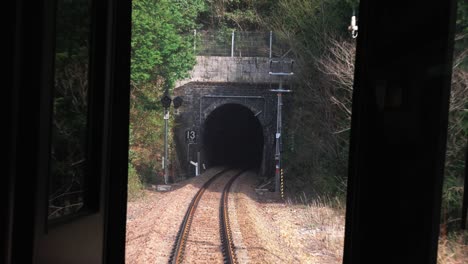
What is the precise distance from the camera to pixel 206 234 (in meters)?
7.82

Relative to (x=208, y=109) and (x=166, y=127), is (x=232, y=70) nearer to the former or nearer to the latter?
(x=208, y=109)

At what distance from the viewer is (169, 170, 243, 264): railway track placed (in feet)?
21.6

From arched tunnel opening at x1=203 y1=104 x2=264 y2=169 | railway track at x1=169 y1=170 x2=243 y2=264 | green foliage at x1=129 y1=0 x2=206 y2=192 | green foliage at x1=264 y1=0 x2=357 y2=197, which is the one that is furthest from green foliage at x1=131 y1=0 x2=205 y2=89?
arched tunnel opening at x1=203 y1=104 x2=264 y2=169

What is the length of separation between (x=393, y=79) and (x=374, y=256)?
1.53 feet

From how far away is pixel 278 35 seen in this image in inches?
512

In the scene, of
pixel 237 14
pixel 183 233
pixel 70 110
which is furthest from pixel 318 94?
pixel 70 110

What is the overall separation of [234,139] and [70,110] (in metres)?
21.0

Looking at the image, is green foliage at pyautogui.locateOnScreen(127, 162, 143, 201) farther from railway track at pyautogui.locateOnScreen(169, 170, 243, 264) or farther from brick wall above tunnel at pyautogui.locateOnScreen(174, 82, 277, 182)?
brick wall above tunnel at pyautogui.locateOnScreen(174, 82, 277, 182)

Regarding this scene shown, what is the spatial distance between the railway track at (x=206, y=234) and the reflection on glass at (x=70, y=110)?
531cm

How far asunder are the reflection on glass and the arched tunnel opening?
17.4m

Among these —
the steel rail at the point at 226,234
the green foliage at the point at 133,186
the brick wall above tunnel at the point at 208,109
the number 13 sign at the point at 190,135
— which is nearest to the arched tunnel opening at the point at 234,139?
the brick wall above tunnel at the point at 208,109

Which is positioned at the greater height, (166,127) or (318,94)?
(318,94)

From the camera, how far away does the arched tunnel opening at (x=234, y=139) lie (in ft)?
64.3

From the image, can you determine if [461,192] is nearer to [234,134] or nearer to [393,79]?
[393,79]
